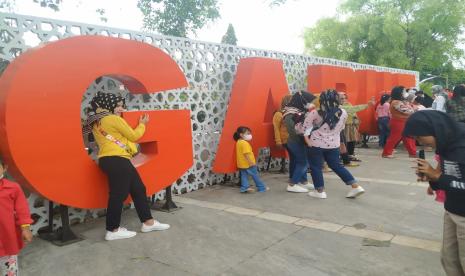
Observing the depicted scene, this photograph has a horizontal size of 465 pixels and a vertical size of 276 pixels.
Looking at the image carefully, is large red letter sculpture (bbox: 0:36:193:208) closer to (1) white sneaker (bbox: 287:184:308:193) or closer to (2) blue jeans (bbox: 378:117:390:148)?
(1) white sneaker (bbox: 287:184:308:193)

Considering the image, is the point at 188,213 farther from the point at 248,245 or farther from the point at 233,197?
the point at 248,245

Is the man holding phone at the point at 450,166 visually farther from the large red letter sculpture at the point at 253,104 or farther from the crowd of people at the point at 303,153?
the large red letter sculpture at the point at 253,104

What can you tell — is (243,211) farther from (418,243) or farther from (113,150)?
(418,243)

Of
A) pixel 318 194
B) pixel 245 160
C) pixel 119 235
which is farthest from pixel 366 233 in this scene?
pixel 119 235

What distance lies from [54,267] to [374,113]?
390 inches

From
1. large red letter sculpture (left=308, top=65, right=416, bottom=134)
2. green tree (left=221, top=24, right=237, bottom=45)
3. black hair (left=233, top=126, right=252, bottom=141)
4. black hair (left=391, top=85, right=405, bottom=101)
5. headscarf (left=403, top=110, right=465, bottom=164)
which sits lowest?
black hair (left=233, top=126, right=252, bottom=141)

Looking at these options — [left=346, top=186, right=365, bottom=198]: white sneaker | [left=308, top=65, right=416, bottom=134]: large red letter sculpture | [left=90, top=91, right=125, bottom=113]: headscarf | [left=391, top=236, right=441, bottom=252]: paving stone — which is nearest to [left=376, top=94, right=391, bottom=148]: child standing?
[left=308, top=65, right=416, bottom=134]: large red letter sculpture

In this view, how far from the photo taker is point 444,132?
2502 mm

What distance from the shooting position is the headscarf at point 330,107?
221 inches

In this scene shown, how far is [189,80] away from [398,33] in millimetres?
23819

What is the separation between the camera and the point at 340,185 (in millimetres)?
6637

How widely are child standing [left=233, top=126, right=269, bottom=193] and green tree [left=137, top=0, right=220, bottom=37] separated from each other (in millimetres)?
13192

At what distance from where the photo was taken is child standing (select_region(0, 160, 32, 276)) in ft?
9.55

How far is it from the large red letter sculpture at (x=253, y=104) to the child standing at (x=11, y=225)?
12.7 feet
